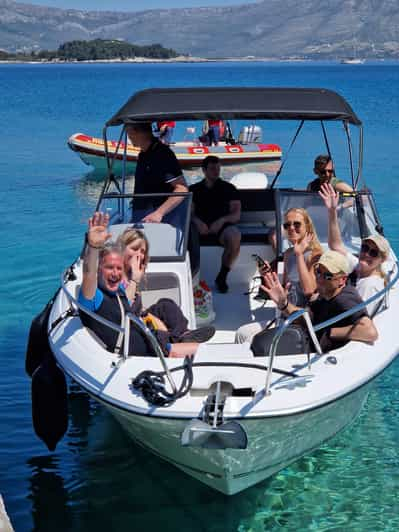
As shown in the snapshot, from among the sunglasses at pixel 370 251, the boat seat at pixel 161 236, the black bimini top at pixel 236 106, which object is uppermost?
the black bimini top at pixel 236 106

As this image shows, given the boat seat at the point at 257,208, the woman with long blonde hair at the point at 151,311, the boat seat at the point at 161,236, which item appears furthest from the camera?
the boat seat at the point at 257,208

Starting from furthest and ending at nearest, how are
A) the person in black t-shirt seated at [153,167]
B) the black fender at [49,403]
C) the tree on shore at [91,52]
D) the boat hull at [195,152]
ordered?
the tree on shore at [91,52] → the boat hull at [195,152] → the person in black t-shirt seated at [153,167] → the black fender at [49,403]

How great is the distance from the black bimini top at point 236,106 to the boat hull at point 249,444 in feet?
7.43

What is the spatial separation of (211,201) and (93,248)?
106 inches

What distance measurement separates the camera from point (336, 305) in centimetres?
435

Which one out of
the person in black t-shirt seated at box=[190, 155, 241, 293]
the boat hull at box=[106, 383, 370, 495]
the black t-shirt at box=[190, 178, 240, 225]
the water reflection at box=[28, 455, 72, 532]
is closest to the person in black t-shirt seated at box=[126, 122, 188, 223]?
the person in black t-shirt seated at box=[190, 155, 241, 293]

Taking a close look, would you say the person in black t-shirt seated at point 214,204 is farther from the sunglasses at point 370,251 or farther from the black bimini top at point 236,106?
the sunglasses at point 370,251

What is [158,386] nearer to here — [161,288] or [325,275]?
[325,275]

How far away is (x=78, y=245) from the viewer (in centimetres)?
1120

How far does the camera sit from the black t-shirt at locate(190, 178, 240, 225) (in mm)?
6586

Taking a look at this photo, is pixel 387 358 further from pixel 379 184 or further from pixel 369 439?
pixel 379 184

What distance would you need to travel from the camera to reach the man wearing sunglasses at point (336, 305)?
422 centimetres

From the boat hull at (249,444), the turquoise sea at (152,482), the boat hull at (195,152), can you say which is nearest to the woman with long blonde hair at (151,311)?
the boat hull at (249,444)

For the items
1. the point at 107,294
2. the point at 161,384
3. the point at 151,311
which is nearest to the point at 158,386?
the point at 161,384
